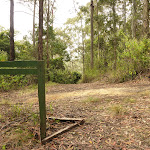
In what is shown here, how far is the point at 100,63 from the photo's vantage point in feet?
45.1

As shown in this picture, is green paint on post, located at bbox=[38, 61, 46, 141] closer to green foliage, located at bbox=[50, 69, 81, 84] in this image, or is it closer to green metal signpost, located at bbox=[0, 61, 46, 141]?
green metal signpost, located at bbox=[0, 61, 46, 141]

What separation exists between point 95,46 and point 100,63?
734 centimetres

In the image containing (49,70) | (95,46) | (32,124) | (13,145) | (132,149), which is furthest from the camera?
(95,46)

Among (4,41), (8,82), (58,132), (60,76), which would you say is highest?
(4,41)

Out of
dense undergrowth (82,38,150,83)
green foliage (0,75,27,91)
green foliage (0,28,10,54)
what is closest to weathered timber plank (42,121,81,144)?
dense undergrowth (82,38,150,83)

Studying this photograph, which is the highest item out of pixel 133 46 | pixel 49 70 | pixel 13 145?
pixel 133 46

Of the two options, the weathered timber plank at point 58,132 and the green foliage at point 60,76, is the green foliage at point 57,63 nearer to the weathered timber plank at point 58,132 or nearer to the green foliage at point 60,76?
the green foliage at point 60,76

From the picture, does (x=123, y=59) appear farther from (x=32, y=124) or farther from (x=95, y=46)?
(x=95, y=46)

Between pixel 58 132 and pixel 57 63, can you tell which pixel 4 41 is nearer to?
pixel 57 63

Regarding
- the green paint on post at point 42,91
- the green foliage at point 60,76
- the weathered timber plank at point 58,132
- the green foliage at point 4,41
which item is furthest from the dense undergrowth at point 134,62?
the green foliage at point 4,41

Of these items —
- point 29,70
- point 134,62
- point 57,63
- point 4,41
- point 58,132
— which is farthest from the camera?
point 4,41

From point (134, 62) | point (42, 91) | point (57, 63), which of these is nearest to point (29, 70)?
point (42, 91)

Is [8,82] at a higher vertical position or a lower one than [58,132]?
higher

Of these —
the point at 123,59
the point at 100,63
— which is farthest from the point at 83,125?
the point at 100,63
